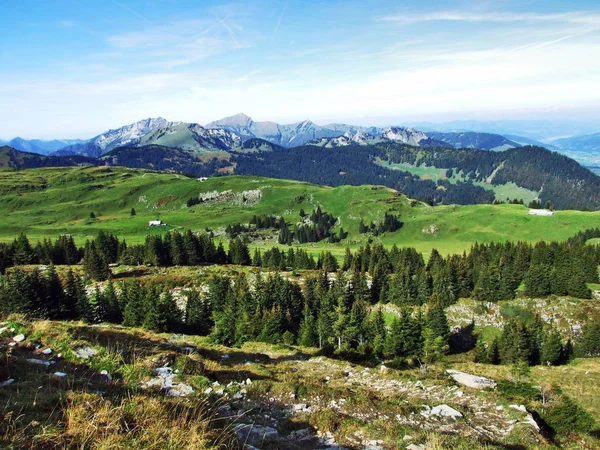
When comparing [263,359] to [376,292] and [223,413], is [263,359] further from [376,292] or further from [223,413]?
[376,292]

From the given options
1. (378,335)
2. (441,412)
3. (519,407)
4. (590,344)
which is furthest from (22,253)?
(590,344)

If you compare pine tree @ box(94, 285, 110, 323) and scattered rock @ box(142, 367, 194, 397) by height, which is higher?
scattered rock @ box(142, 367, 194, 397)

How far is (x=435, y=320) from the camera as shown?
2697 inches

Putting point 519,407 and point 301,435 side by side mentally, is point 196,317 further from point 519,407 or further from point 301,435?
point 519,407

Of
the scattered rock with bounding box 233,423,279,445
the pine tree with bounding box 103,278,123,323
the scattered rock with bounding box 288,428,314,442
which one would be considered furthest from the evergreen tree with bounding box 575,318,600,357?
the pine tree with bounding box 103,278,123,323

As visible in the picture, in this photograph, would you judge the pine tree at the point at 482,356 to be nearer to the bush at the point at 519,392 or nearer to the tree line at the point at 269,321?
the tree line at the point at 269,321

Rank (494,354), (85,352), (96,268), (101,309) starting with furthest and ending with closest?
(96,268)
(101,309)
(494,354)
(85,352)

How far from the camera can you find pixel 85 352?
17.1 meters

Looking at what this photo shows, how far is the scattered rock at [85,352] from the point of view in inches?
654

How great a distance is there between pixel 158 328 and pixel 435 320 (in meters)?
50.7

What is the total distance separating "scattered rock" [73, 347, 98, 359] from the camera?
16.6m

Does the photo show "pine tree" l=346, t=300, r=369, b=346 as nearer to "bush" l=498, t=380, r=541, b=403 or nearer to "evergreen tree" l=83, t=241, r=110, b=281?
"bush" l=498, t=380, r=541, b=403

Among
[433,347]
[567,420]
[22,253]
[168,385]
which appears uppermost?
[168,385]

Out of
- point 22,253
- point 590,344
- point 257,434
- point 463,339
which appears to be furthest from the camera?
point 22,253
